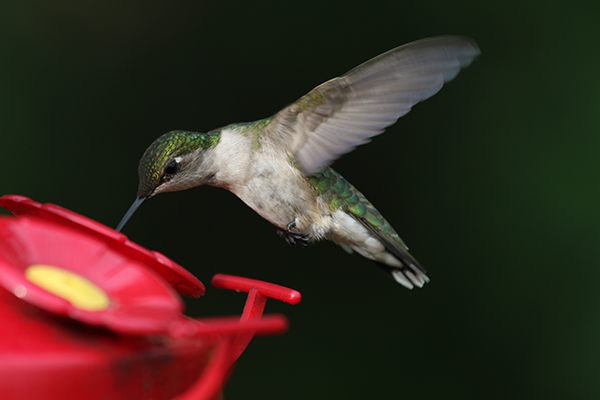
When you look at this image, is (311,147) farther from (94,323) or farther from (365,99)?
(94,323)

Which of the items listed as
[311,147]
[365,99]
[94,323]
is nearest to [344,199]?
[311,147]

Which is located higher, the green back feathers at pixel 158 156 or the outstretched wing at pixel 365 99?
the outstretched wing at pixel 365 99

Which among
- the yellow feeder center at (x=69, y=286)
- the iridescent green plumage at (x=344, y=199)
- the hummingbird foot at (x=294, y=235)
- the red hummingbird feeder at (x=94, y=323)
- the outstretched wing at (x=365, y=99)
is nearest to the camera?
the red hummingbird feeder at (x=94, y=323)

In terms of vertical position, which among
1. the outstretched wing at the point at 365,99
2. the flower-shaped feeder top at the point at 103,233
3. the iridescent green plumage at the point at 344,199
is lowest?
the flower-shaped feeder top at the point at 103,233

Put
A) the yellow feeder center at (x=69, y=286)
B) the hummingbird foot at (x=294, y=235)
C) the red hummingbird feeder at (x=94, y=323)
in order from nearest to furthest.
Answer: the red hummingbird feeder at (x=94, y=323), the yellow feeder center at (x=69, y=286), the hummingbird foot at (x=294, y=235)

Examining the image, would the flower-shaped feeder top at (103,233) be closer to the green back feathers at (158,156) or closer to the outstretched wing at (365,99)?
the green back feathers at (158,156)

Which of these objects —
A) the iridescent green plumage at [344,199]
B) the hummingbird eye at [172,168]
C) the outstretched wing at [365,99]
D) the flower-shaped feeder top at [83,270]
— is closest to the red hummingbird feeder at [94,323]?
the flower-shaped feeder top at [83,270]

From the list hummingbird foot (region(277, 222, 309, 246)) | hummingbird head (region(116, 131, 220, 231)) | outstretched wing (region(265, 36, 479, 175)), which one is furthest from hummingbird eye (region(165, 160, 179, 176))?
hummingbird foot (region(277, 222, 309, 246))
